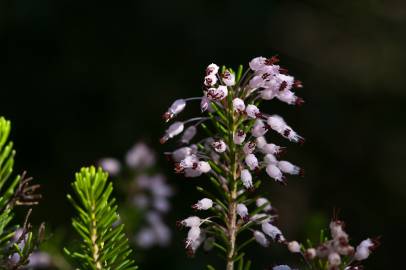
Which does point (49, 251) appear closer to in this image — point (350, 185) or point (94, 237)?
point (94, 237)

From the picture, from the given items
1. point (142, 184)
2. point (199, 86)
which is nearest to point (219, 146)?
point (142, 184)

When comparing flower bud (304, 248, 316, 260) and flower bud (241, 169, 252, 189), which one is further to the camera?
flower bud (241, 169, 252, 189)

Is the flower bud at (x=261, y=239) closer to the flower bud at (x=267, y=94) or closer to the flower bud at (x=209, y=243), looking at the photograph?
the flower bud at (x=209, y=243)

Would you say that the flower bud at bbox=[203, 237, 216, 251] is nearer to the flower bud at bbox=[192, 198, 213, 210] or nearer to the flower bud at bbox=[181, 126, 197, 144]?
the flower bud at bbox=[192, 198, 213, 210]

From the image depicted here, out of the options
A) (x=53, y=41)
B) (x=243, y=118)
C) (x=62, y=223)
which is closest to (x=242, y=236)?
(x=62, y=223)

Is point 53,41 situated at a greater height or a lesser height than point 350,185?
greater

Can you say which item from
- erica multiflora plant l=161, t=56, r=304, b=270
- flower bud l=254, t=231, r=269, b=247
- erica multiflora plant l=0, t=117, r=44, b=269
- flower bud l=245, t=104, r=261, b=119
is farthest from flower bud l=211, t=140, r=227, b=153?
erica multiflora plant l=0, t=117, r=44, b=269
